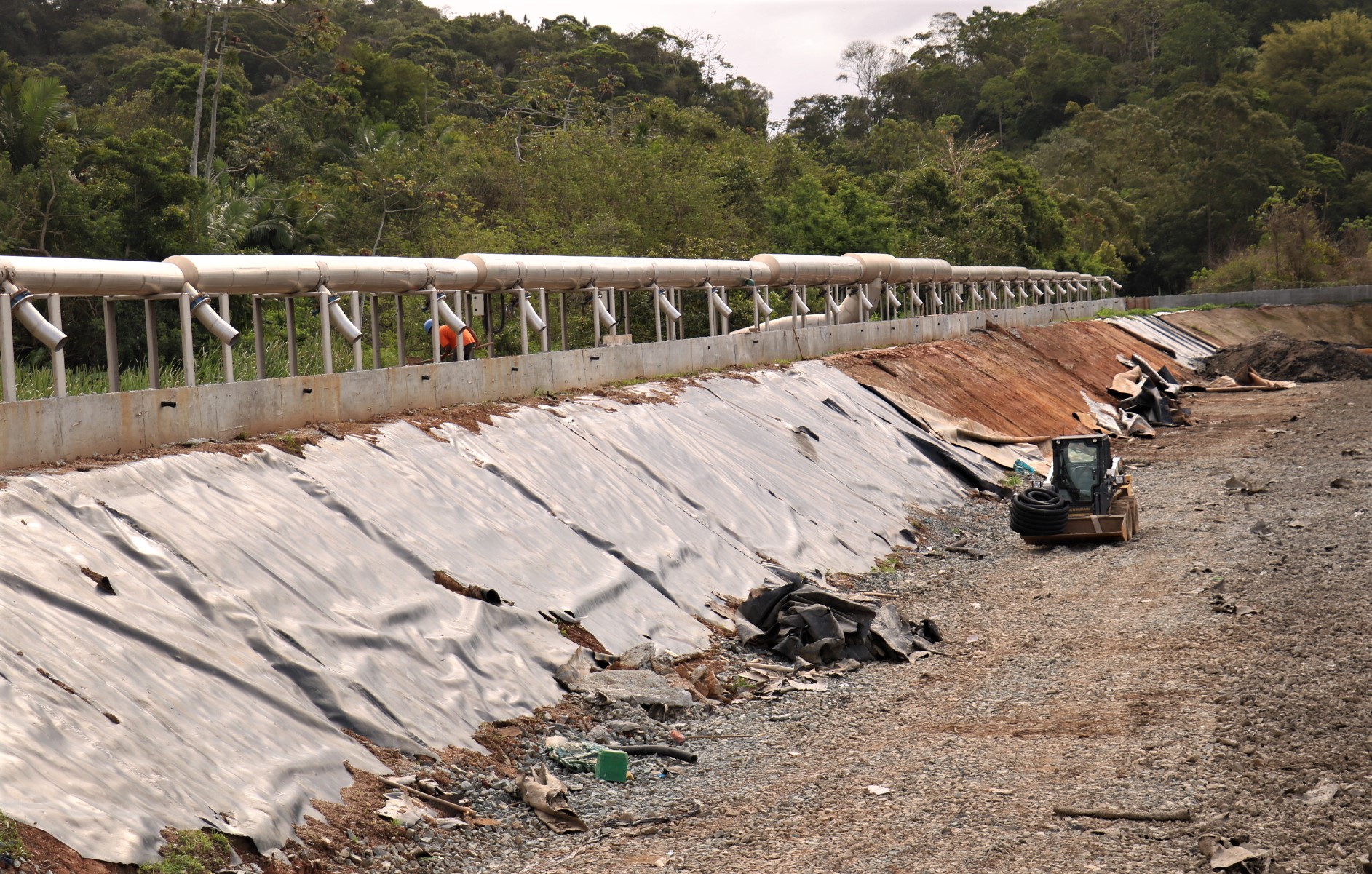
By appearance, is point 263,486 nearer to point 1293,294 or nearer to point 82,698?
point 82,698

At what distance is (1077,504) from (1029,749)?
1078 centimetres

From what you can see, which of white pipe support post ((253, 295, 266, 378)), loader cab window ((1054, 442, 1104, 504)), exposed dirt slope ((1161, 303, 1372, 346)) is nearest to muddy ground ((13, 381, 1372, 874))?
loader cab window ((1054, 442, 1104, 504))

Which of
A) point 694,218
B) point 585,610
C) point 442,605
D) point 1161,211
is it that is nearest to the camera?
point 442,605

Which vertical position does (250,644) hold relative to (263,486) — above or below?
below

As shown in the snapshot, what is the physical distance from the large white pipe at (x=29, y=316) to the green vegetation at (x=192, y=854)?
720 cm

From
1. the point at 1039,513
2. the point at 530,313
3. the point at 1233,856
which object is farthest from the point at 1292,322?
the point at 1233,856

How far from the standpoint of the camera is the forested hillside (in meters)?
33.8

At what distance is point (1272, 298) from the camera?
7750cm

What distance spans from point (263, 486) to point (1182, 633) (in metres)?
10.1

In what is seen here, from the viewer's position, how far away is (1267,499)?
23.2 m

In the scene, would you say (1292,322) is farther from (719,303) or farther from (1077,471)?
(1077,471)

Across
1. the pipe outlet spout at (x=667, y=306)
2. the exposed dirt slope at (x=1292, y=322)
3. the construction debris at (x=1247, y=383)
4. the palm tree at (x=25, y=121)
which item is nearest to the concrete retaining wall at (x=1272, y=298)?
the exposed dirt slope at (x=1292, y=322)

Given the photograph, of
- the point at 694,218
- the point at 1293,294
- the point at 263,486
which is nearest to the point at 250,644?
the point at 263,486

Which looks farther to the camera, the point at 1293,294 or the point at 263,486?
the point at 1293,294
